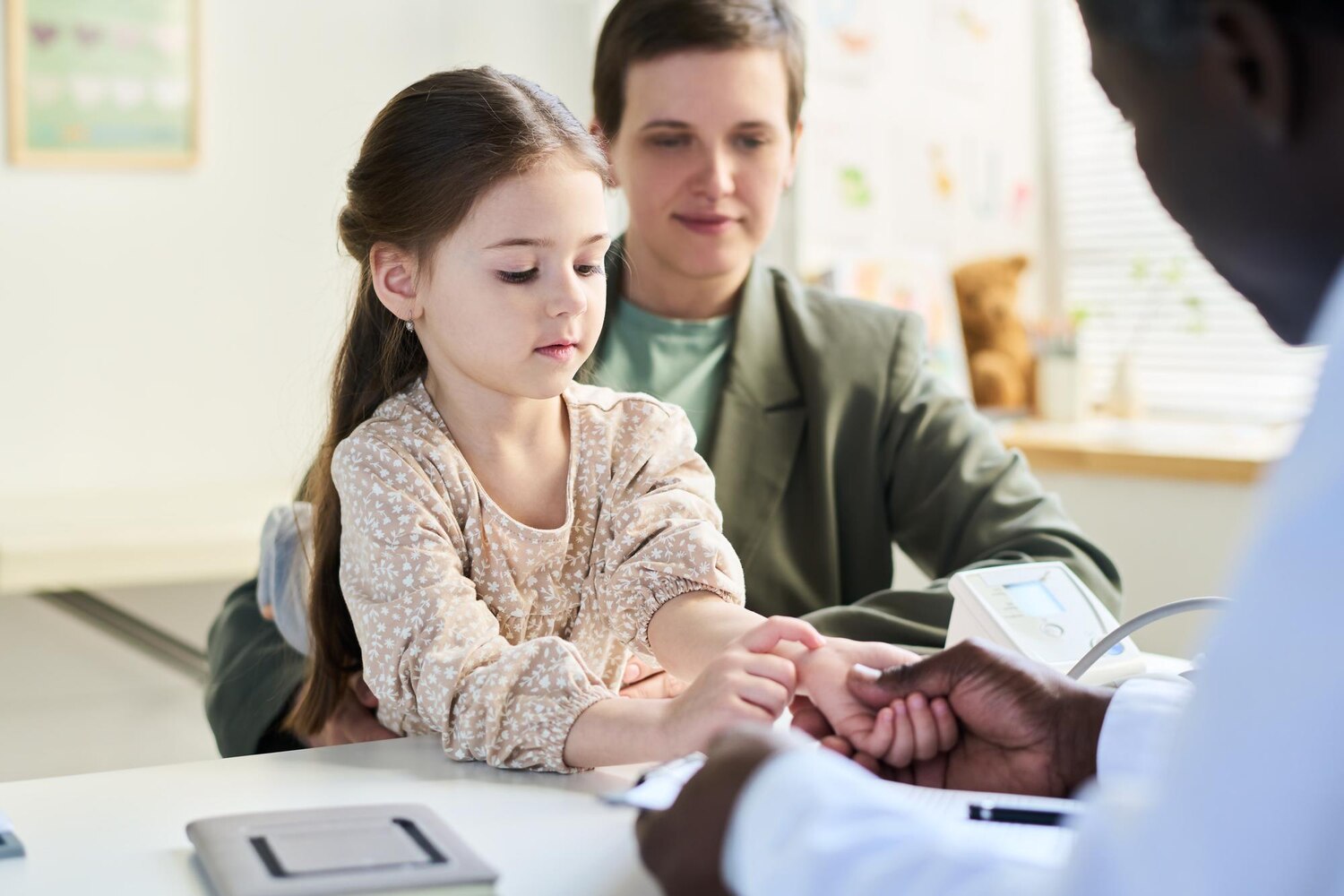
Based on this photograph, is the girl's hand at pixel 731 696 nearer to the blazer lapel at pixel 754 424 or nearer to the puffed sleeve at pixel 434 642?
the puffed sleeve at pixel 434 642

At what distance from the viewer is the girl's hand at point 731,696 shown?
1.03m

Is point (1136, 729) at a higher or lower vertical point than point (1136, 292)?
lower

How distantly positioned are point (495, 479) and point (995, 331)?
2.55 m

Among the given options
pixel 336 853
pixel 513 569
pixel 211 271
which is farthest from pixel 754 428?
pixel 211 271

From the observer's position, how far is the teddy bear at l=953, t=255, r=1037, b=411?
3.59 m

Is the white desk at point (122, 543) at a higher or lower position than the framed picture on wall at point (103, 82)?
lower

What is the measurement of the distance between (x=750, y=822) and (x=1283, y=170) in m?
0.36

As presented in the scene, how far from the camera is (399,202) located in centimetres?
128

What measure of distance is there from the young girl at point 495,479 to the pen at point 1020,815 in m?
0.23

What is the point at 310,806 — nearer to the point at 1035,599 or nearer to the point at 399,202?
the point at 399,202

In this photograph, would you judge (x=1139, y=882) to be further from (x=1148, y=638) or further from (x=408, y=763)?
(x=1148, y=638)

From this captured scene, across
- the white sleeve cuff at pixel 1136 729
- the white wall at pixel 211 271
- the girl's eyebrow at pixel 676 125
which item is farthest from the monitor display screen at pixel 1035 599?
the white wall at pixel 211 271

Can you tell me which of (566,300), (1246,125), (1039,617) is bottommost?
(1039,617)

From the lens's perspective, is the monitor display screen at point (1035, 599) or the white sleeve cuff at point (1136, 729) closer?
the white sleeve cuff at point (1136, 729)
